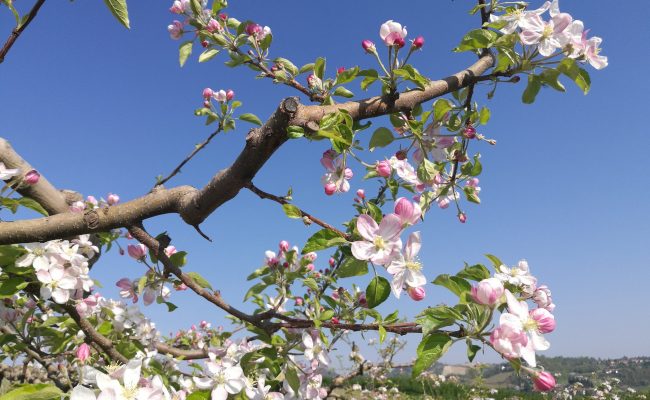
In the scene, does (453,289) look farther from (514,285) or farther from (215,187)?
(215,187)

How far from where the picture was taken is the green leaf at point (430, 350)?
98 centimetres

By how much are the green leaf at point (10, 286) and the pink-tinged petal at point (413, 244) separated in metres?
1.33

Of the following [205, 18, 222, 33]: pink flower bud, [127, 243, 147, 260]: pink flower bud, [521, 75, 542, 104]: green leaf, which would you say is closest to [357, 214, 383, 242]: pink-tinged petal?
[521, 75, 542, 104]: green leaf

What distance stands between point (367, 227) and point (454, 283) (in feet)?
0.86

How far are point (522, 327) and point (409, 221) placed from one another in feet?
1.15

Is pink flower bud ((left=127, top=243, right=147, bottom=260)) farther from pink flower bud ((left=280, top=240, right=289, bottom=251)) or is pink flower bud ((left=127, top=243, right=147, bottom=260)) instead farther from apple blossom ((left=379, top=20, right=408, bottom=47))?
apple blossom ((left=379, top=20, right=408, bottom=47))

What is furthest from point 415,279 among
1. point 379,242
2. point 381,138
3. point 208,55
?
point 208,55

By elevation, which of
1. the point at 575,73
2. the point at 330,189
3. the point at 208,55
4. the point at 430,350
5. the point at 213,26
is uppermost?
the point at 213,26

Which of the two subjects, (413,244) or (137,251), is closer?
(413,244)

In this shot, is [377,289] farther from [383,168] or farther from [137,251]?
[137,251]

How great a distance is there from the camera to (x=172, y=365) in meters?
2.21

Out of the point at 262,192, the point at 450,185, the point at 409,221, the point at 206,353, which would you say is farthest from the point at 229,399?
the point at 450,185

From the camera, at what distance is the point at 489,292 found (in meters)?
1.01

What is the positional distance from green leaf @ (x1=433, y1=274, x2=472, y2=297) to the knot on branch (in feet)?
2.99
